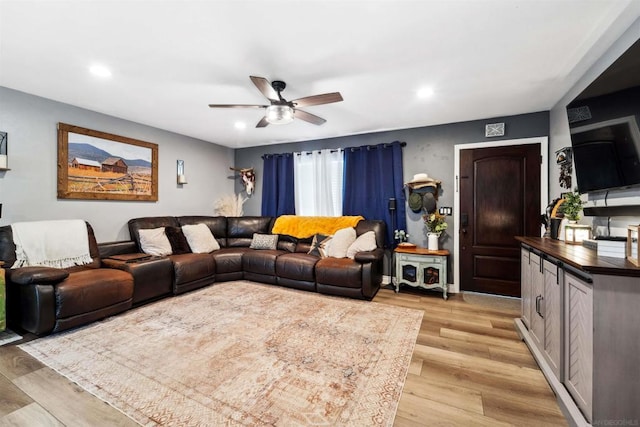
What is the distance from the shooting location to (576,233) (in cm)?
217

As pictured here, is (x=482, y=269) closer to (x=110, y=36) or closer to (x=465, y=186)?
(x=465, y=186)

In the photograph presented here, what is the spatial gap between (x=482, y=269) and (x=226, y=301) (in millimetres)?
3514

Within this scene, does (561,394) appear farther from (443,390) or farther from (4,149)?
(4,149)

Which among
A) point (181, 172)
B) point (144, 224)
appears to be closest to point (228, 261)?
point (144, 224)

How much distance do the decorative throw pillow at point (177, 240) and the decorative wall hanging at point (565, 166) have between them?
16.6ft

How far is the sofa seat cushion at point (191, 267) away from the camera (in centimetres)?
347

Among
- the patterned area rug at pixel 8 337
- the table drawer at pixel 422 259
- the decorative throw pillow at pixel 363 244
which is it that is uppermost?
the decorative throw pillow at pixel 363 244

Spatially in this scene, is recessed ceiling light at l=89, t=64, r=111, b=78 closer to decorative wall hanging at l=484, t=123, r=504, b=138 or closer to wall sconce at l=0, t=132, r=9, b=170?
wall sconce at l=0, t=132, r=9, b=170

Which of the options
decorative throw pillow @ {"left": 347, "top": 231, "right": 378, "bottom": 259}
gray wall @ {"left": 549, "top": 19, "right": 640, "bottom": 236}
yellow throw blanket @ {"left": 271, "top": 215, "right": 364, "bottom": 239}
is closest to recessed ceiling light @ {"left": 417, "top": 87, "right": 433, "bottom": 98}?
gray wall @ {"left": 549, "top": 19, "right": 640, "bottom": 236}

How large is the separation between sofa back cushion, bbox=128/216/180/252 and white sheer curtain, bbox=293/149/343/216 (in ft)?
7.14

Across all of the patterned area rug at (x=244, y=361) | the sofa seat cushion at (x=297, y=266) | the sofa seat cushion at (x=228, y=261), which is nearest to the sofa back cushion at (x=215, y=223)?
the sofa seat cushion at (x=228, y=261)

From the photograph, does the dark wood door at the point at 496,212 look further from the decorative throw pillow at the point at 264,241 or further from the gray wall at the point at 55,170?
the gray wall at the point at 55,170

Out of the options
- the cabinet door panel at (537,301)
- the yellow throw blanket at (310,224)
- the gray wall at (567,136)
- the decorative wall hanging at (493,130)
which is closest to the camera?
the gray wall at (567,136)

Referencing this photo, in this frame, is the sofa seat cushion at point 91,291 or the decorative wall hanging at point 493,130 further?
the decorative wall hanging at point 493,130
